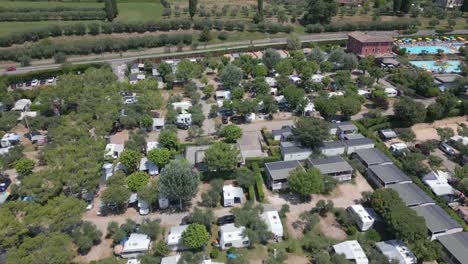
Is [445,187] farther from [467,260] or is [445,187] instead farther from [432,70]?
[432,70]

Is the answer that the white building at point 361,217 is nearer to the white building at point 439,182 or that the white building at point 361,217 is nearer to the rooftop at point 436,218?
the rooftop at point 436,218

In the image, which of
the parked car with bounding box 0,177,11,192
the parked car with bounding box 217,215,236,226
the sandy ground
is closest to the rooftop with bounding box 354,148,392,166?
the sandy ground

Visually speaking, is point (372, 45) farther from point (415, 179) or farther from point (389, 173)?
point (389, 173)

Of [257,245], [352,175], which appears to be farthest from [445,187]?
[257,245]

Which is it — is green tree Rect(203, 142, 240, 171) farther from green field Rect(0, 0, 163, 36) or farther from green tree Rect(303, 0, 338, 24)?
green field Rect(0, 0, 163, 36)

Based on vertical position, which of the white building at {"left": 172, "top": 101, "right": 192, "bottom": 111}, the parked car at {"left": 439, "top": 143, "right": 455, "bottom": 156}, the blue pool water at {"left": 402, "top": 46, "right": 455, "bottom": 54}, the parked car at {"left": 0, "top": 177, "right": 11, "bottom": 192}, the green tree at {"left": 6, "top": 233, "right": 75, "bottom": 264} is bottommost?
the parked car at {"left": 0, "top": 177, "right": 11, "bottom": 192}

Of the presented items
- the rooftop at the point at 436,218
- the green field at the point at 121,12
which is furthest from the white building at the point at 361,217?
the green field at the point at 121,12

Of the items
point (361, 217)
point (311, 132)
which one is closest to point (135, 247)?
point (361, 217)
